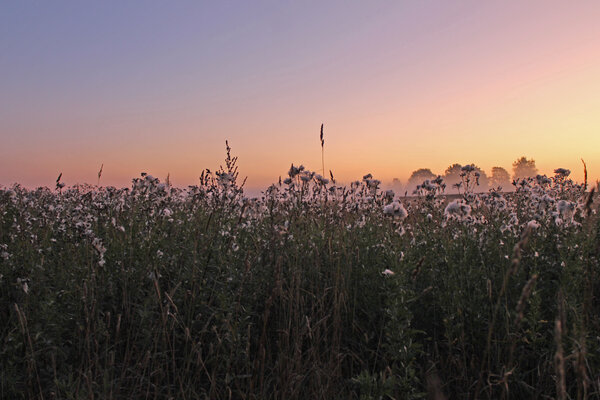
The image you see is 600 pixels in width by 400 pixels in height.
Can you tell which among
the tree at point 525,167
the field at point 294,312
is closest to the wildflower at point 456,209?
the field at point 294,312

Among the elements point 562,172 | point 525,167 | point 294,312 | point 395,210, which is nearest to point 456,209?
point 395,210

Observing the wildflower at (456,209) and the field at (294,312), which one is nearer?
the field at (294,312)

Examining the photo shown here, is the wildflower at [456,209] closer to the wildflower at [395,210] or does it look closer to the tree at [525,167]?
the wildflower at [395,210]

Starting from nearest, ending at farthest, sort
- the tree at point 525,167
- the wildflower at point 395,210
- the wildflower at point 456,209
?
1. the wildflower at point 395,210
2. the wildflower at point 456,209
3. the tree at point 525,167

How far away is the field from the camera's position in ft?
9.41

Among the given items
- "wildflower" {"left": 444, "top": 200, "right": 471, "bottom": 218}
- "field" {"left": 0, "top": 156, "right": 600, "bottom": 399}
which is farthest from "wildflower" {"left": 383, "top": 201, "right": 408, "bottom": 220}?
"wildflower" {"left": 444, "top": 200, "right": 471, "bottom": 218}

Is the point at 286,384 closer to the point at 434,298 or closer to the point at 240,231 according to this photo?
the point at 434,298

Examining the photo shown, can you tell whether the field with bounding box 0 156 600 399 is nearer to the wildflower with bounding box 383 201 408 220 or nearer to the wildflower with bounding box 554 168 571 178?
the wildflower with bounding box 383 201 408 220

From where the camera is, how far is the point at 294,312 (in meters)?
3.58

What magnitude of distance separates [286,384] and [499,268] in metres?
2.80

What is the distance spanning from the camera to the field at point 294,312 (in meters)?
2.87

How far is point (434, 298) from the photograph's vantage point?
382 centimetres

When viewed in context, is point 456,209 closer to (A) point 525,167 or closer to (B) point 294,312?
(B) point 294,312

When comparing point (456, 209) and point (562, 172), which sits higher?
point (562, 172)
